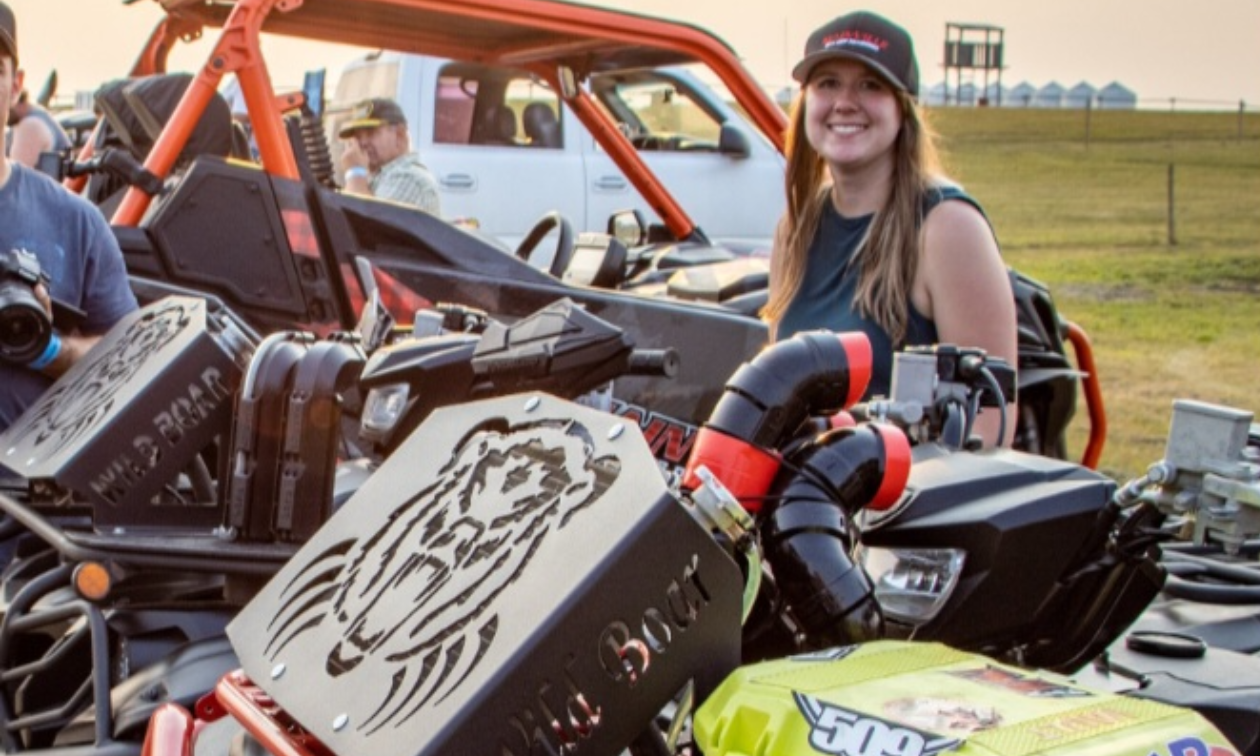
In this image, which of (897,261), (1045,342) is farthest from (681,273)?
(897,261)

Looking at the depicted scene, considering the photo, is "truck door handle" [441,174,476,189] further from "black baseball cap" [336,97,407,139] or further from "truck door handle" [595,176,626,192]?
"black baseball cap" [336,97,407,139]

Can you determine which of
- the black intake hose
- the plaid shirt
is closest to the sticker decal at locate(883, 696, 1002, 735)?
the black intake hose

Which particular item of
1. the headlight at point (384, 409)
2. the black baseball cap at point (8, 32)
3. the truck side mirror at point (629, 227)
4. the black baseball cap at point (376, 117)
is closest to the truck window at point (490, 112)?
the black baseball cap at point (376, 117)

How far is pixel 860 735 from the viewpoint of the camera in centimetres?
148

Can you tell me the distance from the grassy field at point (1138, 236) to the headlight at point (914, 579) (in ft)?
6.54

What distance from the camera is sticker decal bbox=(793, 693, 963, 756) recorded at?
1430 millimetres

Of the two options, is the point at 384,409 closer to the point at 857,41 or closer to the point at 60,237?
the point at 857,41

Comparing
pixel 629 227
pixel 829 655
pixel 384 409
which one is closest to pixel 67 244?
pixel 384 409

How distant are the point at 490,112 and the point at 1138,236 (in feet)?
42.5

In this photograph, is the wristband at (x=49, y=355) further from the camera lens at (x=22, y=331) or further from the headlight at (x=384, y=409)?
the headlight at (x=384, y=409)

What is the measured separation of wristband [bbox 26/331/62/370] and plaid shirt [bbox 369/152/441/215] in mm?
4794

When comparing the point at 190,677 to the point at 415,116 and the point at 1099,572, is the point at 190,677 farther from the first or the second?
the point at 415,116

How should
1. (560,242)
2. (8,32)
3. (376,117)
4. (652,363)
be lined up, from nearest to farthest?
(652,363), (8,32), (560,242), (376,117)

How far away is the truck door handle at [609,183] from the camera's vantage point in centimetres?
1080
